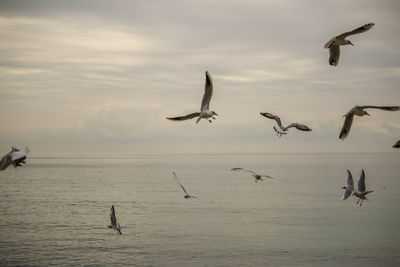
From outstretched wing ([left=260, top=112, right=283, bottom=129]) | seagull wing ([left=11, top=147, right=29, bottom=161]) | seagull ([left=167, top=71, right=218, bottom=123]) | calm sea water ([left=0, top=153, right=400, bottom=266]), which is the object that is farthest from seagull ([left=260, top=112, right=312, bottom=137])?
calm sea water ([left=0, top=153, right=400, bottom=266])

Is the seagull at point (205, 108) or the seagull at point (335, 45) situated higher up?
the seagull at point (335, 45)

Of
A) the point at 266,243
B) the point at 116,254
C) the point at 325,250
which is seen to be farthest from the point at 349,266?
the point at 116,254

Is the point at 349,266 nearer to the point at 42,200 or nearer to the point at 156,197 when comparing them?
the point at 156,197

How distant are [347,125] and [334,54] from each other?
3031mm

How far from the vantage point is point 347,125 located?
63.0ft

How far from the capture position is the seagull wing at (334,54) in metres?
19.3

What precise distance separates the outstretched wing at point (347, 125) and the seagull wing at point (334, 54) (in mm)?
2198

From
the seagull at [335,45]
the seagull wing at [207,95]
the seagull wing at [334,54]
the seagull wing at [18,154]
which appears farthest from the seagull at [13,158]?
the seagull wing at [334,54]

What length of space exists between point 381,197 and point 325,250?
54.2m

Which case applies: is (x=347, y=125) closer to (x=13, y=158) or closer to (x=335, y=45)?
(x=335, y=45)

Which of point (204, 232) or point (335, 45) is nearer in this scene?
point (335, 45)

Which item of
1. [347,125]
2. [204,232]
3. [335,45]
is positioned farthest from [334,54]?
[204,232]

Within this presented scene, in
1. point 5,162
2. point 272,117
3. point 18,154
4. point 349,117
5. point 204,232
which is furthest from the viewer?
point 204,232

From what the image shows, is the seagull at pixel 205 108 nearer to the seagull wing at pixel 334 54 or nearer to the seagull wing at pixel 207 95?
the seagull wing at pixel 207 95
